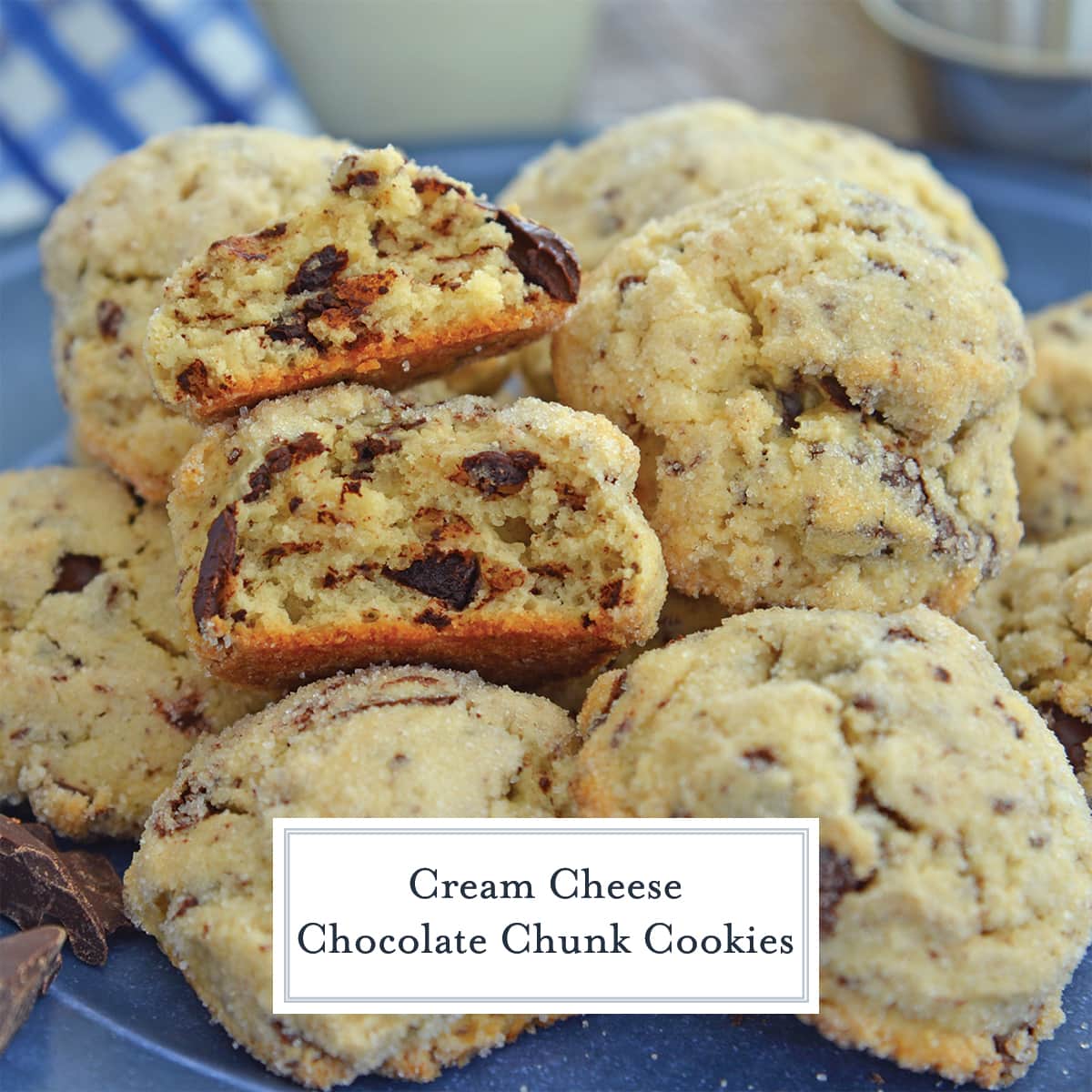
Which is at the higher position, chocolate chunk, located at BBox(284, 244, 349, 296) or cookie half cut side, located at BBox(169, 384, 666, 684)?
chocolate chunk, located at BBox(284, 244, 349, 296)

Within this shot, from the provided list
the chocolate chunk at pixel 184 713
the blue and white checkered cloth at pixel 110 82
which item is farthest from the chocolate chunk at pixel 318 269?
the blue and white checkered cloth at pixel 110 82

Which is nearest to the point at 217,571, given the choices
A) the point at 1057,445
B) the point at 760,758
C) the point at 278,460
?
the point at 278,460

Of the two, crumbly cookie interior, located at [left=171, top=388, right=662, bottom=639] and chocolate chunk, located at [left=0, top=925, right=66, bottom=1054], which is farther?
crumbly cookie interior, located at [left=171, top=388, right=662, bottom=639]

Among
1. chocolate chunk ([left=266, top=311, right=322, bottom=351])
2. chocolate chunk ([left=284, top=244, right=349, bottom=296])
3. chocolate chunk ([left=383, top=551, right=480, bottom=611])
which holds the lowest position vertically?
chocolate chunk ([left=383, top=551, right=480, bottom=611])

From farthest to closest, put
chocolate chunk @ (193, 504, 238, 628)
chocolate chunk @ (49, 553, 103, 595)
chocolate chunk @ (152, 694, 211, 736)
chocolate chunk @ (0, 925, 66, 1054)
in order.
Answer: chocolate chunk @ (49, 553, 103, 595) → chocolate chunk @ (152, 694, 211, 736) → chocolate chunk @ (193, 504, 238, 628) → chocolate chunk @ (0, 925, 66, 1054)

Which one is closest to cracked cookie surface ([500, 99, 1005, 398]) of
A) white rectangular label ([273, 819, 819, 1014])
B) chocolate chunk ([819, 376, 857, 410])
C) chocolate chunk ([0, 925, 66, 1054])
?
chocolate chunk ([819, 376, 857, 410])

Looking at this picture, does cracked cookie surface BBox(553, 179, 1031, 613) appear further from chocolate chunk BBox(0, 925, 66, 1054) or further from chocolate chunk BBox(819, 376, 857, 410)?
chocolate chunk BBox(0, 925, 66, 1054)

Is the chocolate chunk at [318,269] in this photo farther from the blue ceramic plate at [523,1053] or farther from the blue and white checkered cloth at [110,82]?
the blue and white checkered cloth at [110,82]

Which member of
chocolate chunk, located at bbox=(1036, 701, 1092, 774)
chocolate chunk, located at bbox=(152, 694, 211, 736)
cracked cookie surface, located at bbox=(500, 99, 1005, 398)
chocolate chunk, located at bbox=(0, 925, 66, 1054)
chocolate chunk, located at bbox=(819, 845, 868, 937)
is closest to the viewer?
chocolate chunk, located at bbox=(819, 845, 868, 937)
